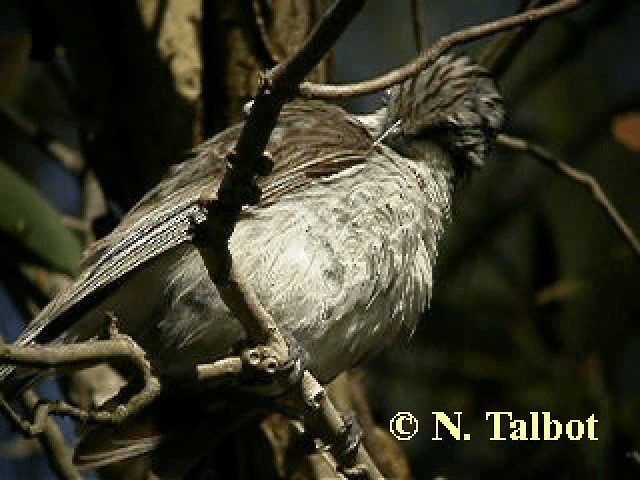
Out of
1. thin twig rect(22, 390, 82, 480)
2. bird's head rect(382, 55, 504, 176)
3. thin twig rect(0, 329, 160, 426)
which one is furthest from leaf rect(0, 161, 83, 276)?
thin twig rect(0, 329, 160, 426)

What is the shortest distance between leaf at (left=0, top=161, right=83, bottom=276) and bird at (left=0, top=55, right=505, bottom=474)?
453 mm

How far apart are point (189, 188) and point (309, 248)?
270 millimetres

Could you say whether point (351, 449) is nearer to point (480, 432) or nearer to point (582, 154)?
point (480, 432)

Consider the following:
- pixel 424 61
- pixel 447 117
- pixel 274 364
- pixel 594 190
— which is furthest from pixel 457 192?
pixel 424 61

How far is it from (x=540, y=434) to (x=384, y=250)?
1.49m

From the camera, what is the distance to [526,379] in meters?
4.20

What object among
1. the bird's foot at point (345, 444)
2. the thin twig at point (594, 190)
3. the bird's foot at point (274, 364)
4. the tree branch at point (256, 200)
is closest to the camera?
the tree branch at point (256, 200)

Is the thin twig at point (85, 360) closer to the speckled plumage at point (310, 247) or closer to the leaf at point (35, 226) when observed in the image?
the speckled plumage at point (310, 247)

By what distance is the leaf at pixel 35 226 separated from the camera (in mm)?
3299

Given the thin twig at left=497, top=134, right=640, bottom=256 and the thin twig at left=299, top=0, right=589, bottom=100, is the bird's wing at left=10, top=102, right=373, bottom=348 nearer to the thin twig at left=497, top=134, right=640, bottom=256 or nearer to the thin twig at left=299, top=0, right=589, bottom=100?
the thin twig at left=497, top=134, right=640, bottom=256

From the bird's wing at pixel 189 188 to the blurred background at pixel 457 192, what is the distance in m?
0.25

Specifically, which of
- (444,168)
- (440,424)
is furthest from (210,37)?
(440,424)

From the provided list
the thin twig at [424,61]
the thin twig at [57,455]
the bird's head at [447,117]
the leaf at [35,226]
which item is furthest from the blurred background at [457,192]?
the thin twig at [424,61]

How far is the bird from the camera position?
2652 millimetres
